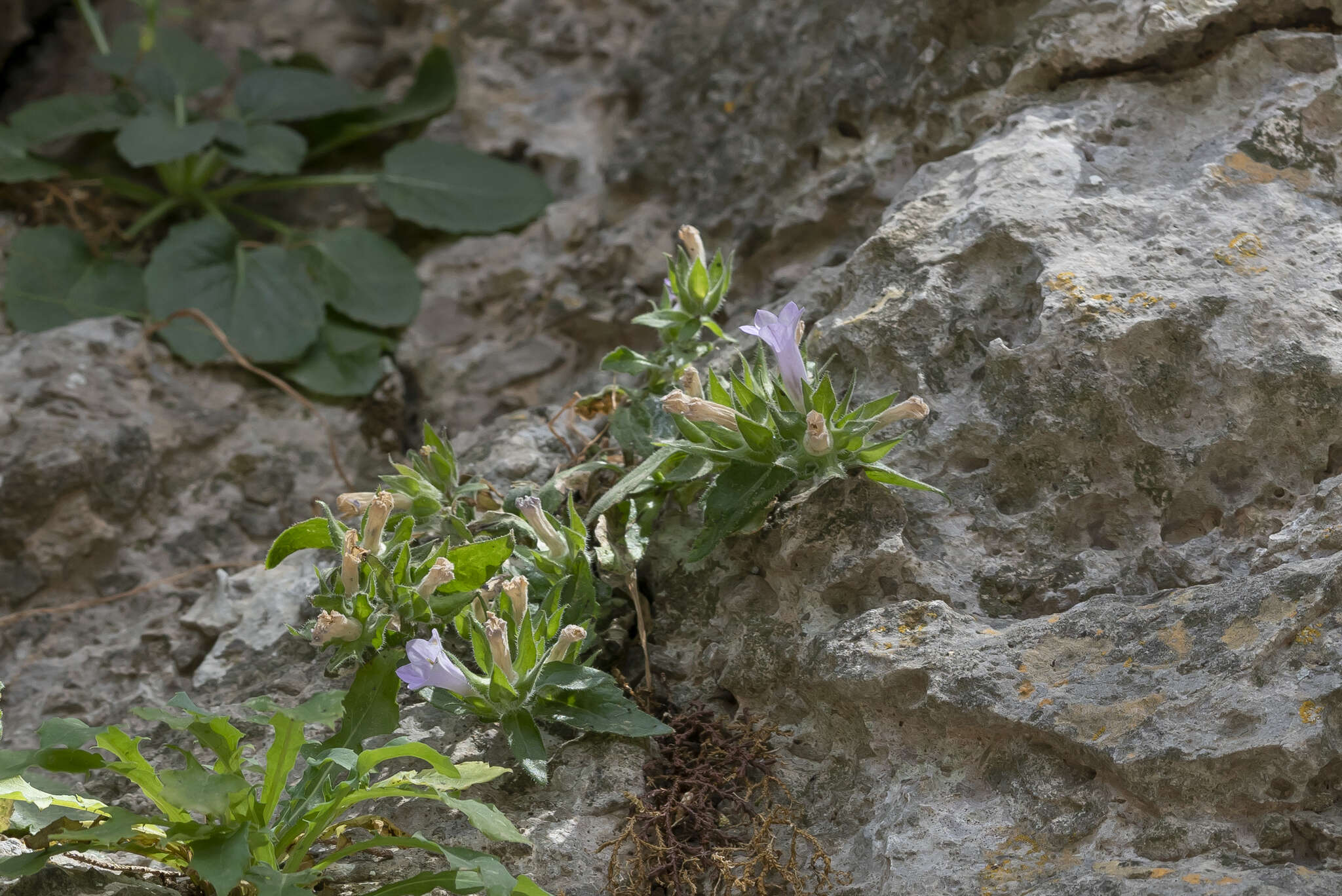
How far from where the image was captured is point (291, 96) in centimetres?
320

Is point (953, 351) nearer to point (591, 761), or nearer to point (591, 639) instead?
point (591, 639)

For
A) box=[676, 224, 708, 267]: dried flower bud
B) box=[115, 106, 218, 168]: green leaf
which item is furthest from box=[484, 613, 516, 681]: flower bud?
box=[115, 106, 218, 168]: green leaf

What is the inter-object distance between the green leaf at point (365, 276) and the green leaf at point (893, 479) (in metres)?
1.59

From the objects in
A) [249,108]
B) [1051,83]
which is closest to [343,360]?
[249,108]

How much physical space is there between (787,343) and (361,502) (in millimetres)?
737

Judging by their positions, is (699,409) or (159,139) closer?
(699,409)

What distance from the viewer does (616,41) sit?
10.9 ft

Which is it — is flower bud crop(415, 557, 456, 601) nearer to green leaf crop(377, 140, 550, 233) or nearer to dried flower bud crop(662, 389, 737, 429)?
dried flower bud crop(662, 389, 737, 429)

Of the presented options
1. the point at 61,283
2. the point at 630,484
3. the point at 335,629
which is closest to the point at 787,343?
the point at 630,484

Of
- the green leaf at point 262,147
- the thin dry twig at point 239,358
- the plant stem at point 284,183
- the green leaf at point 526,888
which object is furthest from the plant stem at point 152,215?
the green leaf at point 526,888

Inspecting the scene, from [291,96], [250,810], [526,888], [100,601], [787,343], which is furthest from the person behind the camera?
[291,96]

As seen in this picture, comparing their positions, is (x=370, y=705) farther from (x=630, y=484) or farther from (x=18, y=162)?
(x=18, y=162)

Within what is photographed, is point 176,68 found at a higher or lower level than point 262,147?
higher

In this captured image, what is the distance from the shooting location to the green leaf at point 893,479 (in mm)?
1706
